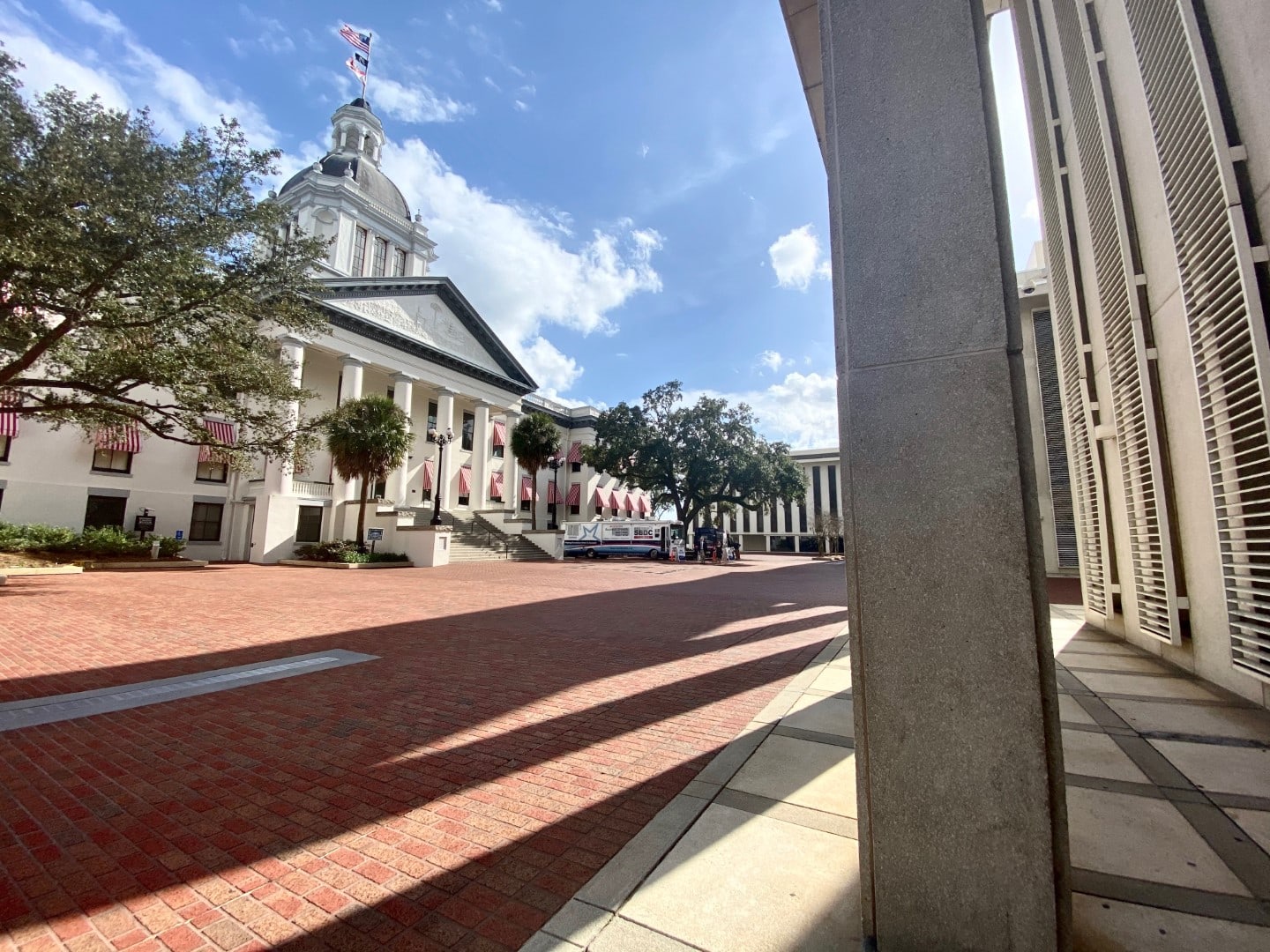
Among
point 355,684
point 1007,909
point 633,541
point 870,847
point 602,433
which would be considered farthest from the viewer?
point 602,433

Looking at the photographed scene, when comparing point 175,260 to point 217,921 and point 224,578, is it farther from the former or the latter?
point 217,921

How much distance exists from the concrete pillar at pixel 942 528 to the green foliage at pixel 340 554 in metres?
25.0

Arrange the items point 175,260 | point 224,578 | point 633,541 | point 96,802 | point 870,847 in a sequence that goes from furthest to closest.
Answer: point 633,541 < point 224,578 < point 175,260 < point 96,802 < point 870,847

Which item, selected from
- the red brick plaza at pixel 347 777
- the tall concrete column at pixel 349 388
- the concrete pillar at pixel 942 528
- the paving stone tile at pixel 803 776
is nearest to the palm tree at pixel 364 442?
the tall concrete column at pixel 349 388

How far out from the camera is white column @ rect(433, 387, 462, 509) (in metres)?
33.5

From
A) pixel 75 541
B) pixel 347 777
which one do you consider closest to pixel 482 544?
pixel 75 541

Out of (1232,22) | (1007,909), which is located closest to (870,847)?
(1007,909)

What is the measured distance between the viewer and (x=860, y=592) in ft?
6.45

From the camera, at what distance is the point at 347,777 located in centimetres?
336

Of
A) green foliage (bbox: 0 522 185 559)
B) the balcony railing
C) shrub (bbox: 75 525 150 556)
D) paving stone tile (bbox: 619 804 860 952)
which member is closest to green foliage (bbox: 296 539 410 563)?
the balcony railing

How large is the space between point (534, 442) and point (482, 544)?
32.3 ft

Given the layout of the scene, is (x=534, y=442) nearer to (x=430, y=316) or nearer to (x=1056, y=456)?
(x=430, y=316)

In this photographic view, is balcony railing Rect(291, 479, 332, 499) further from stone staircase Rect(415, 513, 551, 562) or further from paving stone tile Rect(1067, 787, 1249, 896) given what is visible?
paving stone tile Rect(1067, 787, 1249, 896)

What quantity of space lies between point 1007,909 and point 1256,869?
1.54 m
